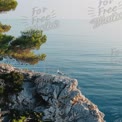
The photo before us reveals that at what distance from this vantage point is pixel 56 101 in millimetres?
26531

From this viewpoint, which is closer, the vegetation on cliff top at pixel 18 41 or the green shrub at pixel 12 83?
the green shrub at pixel 12 83

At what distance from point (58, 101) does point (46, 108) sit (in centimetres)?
101

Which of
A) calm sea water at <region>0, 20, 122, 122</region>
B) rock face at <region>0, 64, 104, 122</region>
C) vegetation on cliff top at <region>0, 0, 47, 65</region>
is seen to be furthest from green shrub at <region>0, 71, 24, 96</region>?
calm sea water at <region>0, 20, 122, 122</region>

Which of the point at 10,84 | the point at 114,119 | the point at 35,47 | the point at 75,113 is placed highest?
the point at 35,47

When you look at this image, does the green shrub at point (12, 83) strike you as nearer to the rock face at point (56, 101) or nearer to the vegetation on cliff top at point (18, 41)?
the rock face at point (56, 101)

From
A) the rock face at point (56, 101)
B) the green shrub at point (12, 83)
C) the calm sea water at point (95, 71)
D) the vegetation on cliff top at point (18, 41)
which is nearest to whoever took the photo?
the rock face at point (56, 101)

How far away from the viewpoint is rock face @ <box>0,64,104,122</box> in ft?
86.2

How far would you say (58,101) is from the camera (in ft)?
87.1

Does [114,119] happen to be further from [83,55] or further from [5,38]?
[83,55]

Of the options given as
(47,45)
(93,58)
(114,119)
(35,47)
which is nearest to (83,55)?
(93,58)

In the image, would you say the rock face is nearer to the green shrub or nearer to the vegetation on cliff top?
the green shrub

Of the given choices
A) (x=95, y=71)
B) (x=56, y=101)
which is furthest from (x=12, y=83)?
(x=95, y=71)

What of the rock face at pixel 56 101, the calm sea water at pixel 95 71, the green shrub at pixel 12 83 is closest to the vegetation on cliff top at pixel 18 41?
the green shrub at pixel 12 83

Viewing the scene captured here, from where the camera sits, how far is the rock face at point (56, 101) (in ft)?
86.2
